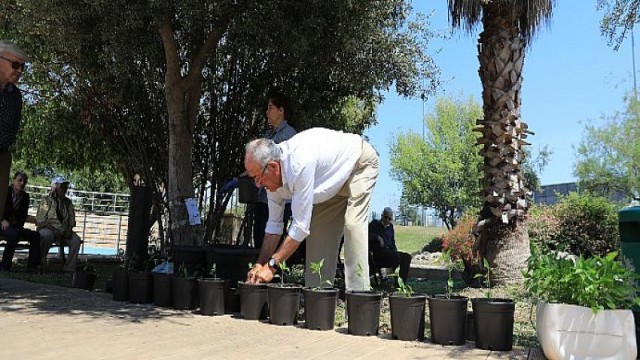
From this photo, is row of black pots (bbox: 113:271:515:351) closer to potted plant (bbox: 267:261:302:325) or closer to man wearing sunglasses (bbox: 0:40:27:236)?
potted plant (bbox: 267:261:302:325)

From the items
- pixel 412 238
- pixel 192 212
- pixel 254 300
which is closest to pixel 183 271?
pixel 254 300

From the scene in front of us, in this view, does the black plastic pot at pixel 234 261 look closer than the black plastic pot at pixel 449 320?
No

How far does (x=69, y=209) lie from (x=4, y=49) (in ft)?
16.3

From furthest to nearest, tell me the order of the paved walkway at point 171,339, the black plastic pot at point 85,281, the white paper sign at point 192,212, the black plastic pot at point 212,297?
the white paper sign at point 192,212, the black plastic pot at point 85,281, the black plastic pot at point 212,297, the paved walkway at point 171,339

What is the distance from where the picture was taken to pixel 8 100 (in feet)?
14.3

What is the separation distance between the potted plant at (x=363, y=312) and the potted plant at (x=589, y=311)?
3.69 feet

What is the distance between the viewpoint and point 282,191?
403 centimetres

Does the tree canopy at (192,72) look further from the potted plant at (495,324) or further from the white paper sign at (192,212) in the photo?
the potted plant at (495,324)

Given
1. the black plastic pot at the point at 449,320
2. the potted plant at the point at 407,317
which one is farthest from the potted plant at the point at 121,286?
the black plastic pot at the point at 449,320

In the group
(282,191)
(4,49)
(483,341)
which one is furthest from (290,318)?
(4,49)

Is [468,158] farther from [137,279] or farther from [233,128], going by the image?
[137,279]

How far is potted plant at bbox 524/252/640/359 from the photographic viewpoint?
298 cm

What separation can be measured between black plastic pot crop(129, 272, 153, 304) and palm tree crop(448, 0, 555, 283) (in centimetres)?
404

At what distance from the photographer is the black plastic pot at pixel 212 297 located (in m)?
4.54
